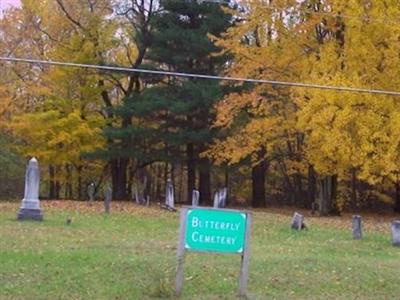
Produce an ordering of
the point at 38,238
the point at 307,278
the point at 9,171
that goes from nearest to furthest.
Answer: the point at 307,278 < the point at 38,238 < the point at 9,171

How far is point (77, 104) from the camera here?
3797 centimetres

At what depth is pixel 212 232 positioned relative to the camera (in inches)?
401

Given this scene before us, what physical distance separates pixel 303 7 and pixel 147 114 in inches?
356

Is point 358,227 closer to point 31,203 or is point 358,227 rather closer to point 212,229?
point 31,203

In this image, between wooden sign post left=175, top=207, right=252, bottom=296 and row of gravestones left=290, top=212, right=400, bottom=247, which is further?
row of gravestones left=290, top=212, right=400, bottom=247

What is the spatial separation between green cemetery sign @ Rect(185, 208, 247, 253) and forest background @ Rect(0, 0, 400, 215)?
1603 centimetres

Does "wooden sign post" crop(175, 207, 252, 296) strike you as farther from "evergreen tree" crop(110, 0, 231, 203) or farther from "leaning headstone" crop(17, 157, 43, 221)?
"evergreen tree" crop(110, 0, 231, 203)

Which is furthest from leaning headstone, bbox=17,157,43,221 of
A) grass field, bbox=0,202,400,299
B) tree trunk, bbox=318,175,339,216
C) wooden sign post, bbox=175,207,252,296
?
tree trunk, bbox=318,175,339,216

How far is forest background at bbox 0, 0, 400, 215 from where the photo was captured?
2641 cm

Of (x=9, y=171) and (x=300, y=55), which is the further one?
(x=9, y=171)

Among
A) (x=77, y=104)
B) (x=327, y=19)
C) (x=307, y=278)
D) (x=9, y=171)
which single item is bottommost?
(x=307, y=278)

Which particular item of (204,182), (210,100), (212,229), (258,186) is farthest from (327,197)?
(212,229)

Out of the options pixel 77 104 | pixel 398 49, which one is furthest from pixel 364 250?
pixel 77 104

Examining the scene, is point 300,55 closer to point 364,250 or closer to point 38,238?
point 364,250
